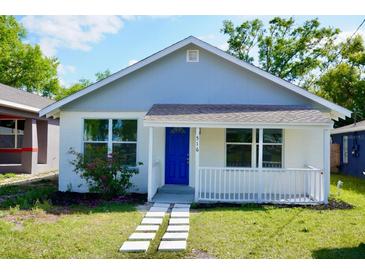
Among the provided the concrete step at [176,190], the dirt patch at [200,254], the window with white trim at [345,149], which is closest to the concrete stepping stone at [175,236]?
the dirt patch at [200,254]

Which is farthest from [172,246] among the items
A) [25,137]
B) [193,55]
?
[25,137]

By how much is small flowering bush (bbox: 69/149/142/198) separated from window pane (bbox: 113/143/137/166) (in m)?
0.79

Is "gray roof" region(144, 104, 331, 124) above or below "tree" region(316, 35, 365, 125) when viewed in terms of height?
below

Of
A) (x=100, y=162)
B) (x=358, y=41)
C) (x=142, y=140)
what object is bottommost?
(x=100, y=162)

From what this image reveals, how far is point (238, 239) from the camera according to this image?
6160mm

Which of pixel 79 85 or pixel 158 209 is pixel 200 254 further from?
pixel 79 85

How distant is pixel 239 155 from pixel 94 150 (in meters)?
4.87

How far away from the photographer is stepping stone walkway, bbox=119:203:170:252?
18.3 feet

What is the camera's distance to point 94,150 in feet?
35.8

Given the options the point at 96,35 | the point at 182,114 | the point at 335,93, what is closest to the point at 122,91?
the point at 182,114

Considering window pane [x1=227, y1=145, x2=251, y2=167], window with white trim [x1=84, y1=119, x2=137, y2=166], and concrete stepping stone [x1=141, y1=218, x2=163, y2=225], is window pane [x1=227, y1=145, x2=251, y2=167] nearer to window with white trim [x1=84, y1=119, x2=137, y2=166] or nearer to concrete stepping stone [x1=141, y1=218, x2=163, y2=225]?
window with white trim [x1=84, y1=119, x2=137, y2=166]

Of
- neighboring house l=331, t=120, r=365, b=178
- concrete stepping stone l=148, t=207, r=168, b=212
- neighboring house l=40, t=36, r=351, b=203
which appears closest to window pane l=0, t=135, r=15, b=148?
neighboring house l=40, t=36, r=351, b=203

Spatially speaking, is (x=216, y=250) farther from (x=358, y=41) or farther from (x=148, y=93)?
(x=358, y=41)

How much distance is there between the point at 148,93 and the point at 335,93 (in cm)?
2116
